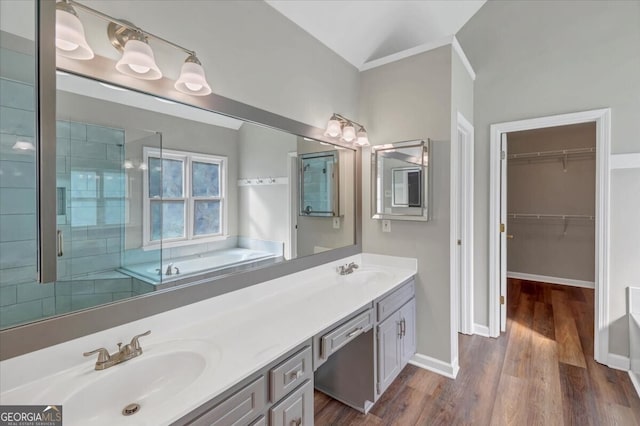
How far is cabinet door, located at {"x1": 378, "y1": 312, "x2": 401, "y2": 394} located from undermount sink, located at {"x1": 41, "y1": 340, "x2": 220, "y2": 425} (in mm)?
1165

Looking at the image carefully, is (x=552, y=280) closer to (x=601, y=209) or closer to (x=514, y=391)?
(x=601, y=209)

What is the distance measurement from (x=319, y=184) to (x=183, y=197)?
1.13 metres

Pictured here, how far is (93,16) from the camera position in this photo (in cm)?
110

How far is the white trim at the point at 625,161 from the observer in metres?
2.30

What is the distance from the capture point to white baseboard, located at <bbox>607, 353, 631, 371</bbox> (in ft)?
7.71

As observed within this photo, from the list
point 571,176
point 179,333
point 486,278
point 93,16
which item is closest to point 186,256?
point 179,333

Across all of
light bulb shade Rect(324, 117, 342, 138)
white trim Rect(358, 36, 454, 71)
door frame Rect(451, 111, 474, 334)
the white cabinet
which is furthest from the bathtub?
door frame Rect(451, 111, 474, 334)

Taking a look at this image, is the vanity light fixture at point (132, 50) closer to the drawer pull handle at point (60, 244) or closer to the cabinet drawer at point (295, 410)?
the drawer pull handle at point (60, 244)

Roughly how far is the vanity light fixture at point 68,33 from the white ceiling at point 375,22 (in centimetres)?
115

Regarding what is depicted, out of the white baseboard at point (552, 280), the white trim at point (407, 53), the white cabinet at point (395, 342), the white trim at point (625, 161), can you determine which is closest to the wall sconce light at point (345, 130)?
the white trim at point (407, 53)

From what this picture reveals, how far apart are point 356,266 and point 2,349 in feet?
6.58

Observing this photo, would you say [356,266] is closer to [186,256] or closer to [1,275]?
[186,256]

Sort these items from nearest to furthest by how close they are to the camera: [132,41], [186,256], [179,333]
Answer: [132,41] → [179,333] → [186,256]

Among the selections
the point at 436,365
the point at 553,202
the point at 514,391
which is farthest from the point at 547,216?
the point at 436,365
